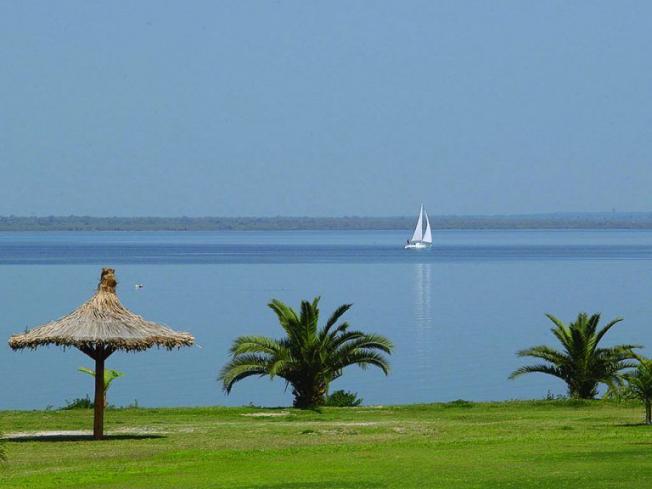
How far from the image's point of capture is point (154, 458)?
21781 mm

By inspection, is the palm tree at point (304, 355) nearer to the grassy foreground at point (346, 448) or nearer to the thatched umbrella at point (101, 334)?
the grassy foreground at point (346, 448)

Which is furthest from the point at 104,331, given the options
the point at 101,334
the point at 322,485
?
the point at 322,485

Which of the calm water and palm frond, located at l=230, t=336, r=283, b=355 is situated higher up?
the calm water

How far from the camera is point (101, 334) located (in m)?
26.1

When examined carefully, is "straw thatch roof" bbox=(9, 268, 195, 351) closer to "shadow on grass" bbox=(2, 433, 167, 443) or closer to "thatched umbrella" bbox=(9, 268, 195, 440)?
"thatched umbrella" bbox=(9, 268, 195, 440)

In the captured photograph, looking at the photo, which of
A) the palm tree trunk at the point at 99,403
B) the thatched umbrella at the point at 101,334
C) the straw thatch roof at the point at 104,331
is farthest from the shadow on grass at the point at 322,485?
the straw thatch roof at the point at 104,331

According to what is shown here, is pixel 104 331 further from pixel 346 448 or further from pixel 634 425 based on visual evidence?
pixel 634 425

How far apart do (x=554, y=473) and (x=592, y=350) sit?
1731cm

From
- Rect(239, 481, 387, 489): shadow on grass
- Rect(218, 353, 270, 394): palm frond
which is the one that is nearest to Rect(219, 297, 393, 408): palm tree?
Rect(218, 353, 270, 394): palm frond

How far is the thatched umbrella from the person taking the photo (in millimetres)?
26031

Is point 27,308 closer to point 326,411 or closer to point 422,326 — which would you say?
point 422,326

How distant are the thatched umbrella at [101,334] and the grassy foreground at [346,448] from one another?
5.23 ft

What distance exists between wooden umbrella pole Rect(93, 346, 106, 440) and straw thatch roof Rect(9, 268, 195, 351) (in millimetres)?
268

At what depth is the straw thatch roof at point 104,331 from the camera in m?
26.1
